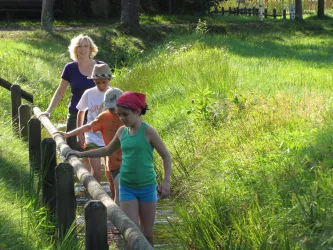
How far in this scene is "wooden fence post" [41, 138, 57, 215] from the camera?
6523 mm

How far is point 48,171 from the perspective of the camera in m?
6.68

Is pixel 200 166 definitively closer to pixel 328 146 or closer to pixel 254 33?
pixel 328 146

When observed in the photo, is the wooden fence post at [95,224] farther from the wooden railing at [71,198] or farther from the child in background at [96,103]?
the child in background at [96,103]

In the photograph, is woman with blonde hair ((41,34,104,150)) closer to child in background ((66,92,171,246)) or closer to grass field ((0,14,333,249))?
grass field ((0,14,333,249))

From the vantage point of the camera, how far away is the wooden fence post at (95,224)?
425 cm

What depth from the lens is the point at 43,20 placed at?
28766 millimetres

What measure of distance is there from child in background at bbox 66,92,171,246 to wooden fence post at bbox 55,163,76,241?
1.81ft

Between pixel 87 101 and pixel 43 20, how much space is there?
21.6 metres

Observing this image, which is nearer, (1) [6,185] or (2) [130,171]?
(2) [130,171]

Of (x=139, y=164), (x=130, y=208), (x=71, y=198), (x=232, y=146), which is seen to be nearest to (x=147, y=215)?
(x=130, y=208)

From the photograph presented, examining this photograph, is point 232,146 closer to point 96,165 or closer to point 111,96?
point 96,165

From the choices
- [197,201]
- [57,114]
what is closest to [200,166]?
[197,201]

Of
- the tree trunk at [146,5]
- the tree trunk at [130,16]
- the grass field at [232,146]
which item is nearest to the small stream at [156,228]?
the grass field at [232,146]

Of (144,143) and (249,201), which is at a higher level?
(144,143)
